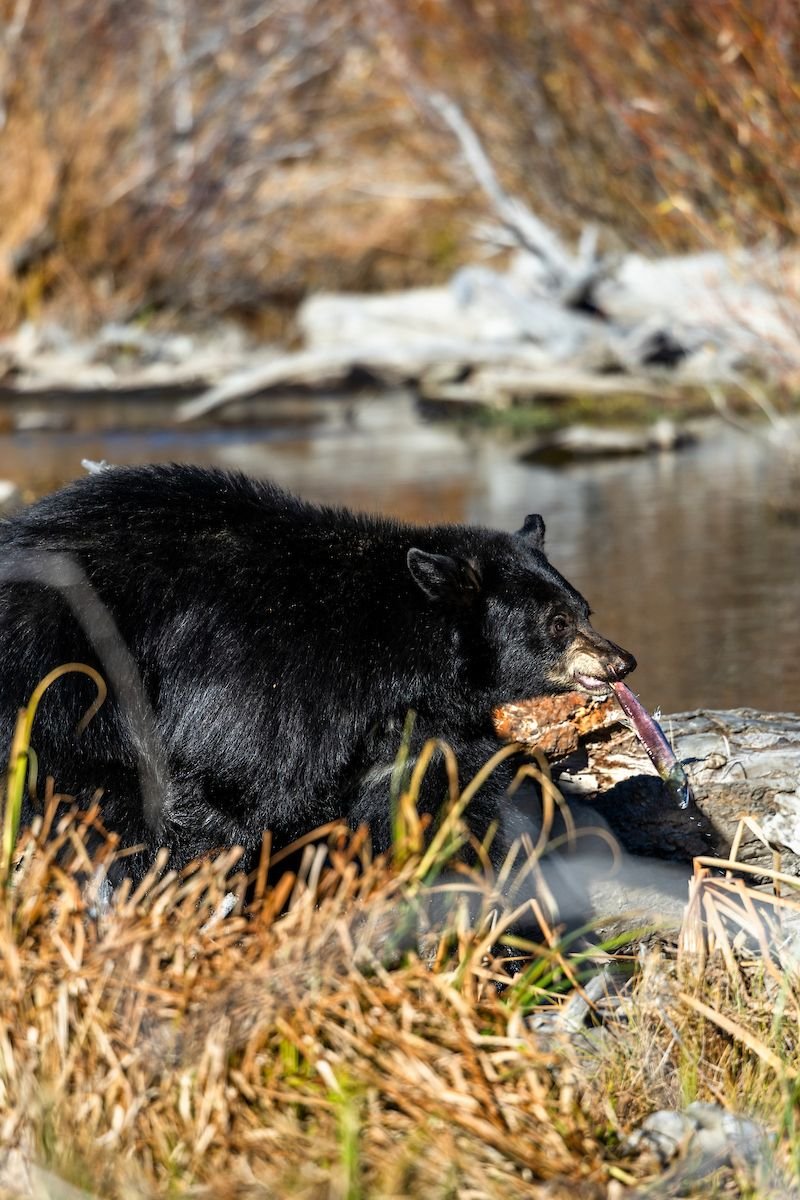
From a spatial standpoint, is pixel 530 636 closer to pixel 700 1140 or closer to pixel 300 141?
pixel 700 1140

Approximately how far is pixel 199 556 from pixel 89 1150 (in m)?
1.38

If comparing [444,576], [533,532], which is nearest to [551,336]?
[533,532]

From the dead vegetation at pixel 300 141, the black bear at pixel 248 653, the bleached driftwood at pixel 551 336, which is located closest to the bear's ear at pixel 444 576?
the black bear at pixel 248 653

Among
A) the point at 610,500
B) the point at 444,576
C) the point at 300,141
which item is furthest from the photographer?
the point at 300,141

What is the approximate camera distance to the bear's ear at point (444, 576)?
134 inches

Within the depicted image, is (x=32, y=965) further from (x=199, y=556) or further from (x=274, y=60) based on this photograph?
(x=274, y=60)

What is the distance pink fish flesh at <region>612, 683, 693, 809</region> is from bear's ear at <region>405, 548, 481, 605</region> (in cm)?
45

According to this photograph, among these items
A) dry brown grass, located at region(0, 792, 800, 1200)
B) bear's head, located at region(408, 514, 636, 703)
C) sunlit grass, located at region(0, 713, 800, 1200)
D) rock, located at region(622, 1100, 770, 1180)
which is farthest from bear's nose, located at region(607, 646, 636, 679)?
rock, located at region(622, 1100, 770, 1180)

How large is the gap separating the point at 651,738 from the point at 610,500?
655 cm

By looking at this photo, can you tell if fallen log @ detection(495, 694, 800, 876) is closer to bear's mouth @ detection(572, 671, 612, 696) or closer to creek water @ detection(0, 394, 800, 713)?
bear's mouth @ detection(572, 671, 612, 696)

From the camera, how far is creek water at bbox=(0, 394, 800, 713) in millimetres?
6809

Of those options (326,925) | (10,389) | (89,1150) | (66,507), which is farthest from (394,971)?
(10,389)

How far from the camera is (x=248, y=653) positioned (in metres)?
3.25

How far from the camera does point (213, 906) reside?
287cm
